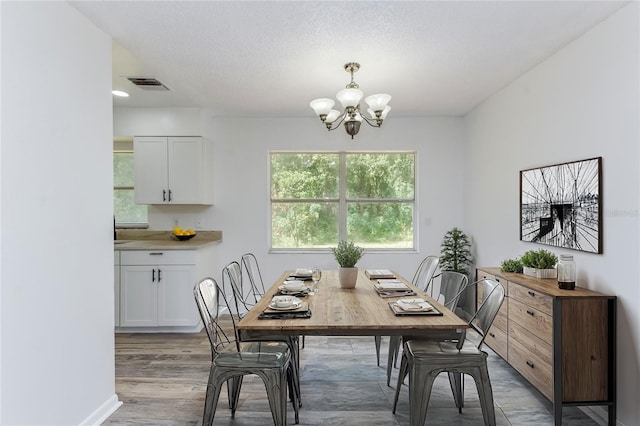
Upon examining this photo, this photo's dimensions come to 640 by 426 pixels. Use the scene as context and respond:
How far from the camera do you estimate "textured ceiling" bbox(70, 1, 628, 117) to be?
2.34 meters

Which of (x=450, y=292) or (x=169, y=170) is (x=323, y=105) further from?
(x=169, y=170)

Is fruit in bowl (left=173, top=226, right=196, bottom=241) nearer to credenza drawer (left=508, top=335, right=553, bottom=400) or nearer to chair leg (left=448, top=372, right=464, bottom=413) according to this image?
chair leg (left=448, top=372, right=464, bottom=413)

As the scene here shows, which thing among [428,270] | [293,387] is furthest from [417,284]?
[293,387]

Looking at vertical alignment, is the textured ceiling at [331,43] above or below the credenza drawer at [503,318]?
above

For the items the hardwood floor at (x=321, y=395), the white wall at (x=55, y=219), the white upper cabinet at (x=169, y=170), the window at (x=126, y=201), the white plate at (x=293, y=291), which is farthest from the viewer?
the window at (x=126, y=201)

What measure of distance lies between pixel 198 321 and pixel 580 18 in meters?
4.25

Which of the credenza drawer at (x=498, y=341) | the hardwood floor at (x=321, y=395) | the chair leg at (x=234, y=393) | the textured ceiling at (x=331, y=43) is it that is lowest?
the hardwood floor at (x=321, y=395)

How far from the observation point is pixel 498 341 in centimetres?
322

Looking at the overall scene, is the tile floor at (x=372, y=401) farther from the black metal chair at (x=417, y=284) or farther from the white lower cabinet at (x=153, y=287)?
the white lower cabinet at (x=153, y=287)

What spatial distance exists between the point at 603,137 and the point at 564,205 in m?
0.58

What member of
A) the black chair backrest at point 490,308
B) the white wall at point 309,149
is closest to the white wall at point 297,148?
the white wall at point 309,149

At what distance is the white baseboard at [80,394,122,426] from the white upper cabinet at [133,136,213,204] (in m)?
2.48

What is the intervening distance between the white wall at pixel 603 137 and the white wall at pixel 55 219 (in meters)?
3.19

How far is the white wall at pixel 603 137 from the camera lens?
2.26 meters
